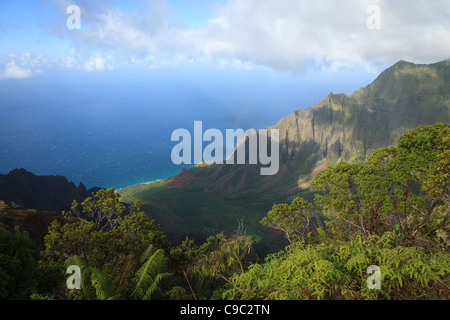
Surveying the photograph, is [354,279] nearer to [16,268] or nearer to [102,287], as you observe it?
[102,287]

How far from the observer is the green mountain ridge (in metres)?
99.2

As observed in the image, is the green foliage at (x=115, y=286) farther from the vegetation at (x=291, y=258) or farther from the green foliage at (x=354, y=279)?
the green foliage at (x=354, y=279)

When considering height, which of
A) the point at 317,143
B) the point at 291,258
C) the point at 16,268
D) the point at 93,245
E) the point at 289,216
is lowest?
the point at 289,216

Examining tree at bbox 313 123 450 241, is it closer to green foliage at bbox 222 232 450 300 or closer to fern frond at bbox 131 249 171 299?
green foliage at bbox 222 232 450 300

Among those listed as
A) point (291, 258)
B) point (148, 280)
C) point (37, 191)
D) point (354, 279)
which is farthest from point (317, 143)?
point (148, 280)

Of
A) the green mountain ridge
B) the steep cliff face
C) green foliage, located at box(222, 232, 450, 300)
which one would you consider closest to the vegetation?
green foliage, located at box(222, 232, 450, 300)

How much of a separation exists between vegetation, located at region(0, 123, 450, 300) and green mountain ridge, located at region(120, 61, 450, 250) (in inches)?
2856

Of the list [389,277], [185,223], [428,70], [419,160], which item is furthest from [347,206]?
[428,70]

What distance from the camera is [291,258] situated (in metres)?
7.45

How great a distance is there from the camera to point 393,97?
12525 centimetres

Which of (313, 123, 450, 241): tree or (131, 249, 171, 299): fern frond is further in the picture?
(313, 123, 450, 241): tree

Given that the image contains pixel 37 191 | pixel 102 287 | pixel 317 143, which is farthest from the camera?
pixel 317 143

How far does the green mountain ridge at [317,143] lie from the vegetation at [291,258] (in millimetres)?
72555

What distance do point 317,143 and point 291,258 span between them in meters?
129
